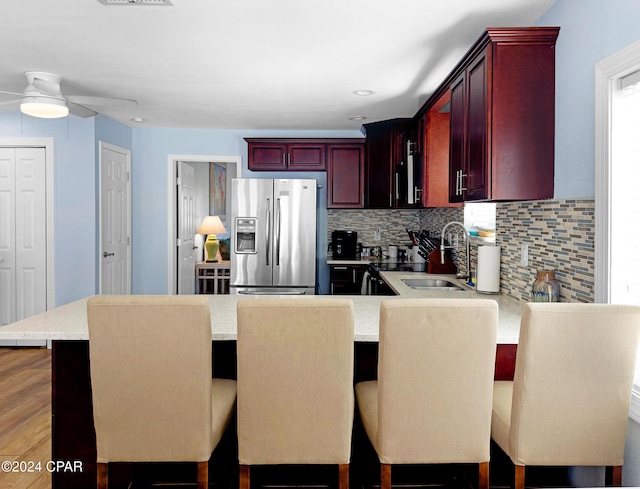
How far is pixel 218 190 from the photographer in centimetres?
750

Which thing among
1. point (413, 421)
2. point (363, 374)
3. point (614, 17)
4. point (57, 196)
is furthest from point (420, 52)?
point (57, 196)

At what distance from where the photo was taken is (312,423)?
1701 mm

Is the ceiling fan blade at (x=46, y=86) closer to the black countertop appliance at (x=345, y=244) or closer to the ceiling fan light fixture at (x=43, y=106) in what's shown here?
the ceiling fan light fixture at (x=43, y=106)

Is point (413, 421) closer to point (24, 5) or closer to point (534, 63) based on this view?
point (534, 63)

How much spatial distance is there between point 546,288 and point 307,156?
11.9 feet

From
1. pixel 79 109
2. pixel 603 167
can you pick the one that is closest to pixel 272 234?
pixel 79 109

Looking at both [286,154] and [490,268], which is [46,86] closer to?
[286,154]

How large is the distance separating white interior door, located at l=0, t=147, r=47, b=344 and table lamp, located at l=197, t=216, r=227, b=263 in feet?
6.64

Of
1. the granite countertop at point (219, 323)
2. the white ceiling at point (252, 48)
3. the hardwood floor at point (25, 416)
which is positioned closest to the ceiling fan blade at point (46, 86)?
the white ceiling at point (252, 48)

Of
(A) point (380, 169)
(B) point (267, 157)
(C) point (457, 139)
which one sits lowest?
(C) point (457, 139)

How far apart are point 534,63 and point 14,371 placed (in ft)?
14.8

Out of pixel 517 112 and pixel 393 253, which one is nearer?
pixel 517 112

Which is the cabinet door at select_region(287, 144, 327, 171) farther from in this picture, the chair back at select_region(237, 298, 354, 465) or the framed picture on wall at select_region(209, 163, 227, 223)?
the chair back at select_region(237, 298, 354, 465)

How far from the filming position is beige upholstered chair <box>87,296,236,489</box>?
1638mm
